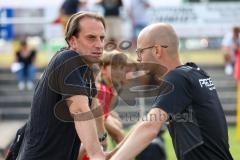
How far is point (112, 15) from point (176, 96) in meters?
12.5

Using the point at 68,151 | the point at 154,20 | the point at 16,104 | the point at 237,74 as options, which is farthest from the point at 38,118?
the point at 154,20

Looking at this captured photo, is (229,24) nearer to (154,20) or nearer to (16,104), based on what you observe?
(154,20)

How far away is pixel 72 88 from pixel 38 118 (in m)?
0.33

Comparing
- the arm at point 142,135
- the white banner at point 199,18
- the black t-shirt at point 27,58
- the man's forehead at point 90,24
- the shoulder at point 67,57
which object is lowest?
the black t-shirt at point 27,58

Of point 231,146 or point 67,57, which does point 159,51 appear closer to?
point 67,57

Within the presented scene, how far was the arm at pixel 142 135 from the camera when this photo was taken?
467 centimetres

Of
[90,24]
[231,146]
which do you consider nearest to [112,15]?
[231,146]

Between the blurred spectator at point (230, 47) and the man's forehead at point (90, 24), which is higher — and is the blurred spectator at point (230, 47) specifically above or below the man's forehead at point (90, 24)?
below

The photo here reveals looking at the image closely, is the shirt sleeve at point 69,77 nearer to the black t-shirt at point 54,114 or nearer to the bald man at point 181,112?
the black t-shirt at point 54,114

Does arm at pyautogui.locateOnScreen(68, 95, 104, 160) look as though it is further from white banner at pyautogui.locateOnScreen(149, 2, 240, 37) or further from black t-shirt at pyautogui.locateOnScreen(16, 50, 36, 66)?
white banner at pyautogui.locateOnScreen(149, 2, 240, 37)

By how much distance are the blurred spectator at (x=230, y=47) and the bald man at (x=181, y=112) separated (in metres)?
14.3

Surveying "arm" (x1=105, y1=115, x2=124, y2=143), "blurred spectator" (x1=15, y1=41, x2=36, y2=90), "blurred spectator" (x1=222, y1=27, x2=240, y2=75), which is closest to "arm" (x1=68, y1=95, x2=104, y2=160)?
"arm" (x1=105, y1=115, x2=124, y2=143)

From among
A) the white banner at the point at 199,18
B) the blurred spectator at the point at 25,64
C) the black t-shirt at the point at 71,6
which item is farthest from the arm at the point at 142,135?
the white banner at the point at 199,18

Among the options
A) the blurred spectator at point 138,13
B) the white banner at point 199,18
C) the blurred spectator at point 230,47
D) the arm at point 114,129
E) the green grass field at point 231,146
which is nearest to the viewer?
the arm at point 114,129
